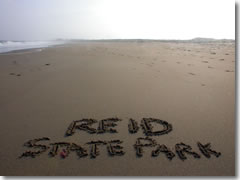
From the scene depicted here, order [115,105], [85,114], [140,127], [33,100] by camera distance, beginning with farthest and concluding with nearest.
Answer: [33,100], [115,105], [85,114], [140,127]

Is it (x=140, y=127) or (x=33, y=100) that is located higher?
(x=33, y=100)

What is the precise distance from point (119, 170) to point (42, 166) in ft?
2.97

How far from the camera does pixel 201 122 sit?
3.27m

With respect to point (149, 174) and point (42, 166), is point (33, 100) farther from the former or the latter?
point (149, 174)

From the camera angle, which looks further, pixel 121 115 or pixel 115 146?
pixel 121 115

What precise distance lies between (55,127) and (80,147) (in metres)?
0.72

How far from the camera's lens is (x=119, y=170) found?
2.32 m

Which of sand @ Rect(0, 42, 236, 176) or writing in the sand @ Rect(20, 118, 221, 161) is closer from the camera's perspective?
sand @ Rect(0, 42, 236, 176)

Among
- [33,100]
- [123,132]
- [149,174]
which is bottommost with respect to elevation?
[149,174]

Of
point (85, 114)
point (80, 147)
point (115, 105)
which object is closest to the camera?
point (80, 147)

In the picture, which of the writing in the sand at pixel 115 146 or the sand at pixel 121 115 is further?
the writing in the sand at pixel 115 146

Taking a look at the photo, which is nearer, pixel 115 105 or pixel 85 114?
pixel 85 114

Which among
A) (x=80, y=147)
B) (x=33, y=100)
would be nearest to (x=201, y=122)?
(x=80, y=147)

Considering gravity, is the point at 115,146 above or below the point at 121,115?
below
